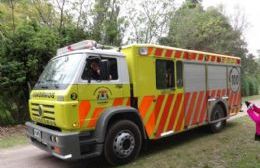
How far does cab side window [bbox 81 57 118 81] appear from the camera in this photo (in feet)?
19.1

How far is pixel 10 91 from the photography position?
11602 millimetres

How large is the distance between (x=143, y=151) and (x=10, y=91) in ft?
23.1

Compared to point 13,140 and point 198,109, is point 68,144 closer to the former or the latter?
point 198,109

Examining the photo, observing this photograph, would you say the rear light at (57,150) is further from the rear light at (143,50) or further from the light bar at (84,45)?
the rear light at (143,50)

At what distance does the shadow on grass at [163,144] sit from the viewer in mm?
6449

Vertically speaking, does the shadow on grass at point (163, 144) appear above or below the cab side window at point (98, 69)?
below

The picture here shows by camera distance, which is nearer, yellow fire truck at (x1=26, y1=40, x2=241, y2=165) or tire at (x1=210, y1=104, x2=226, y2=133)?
yellow fire truck at (x1=26, y1=40, x2=241, y2=165)

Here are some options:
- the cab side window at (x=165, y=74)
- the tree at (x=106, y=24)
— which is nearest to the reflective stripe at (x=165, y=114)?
the cab side window at (x=165, y=74)

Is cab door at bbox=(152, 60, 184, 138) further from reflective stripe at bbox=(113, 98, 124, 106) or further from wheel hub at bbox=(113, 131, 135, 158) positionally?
reflective stripe at bbox=(113, 98, 124, 106)

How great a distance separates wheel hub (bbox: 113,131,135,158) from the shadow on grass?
0.48 metres

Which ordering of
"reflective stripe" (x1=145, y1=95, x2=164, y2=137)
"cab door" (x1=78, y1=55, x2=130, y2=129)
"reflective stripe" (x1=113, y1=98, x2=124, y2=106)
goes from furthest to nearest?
"reflective stripe" (x1=145, y1=95, x2=164, y2=137), "reflective stripe" (x1=113, y1=98, x2=124, y2=106), "cab door" (x1=78, y1=55, x2=130, y2=129)

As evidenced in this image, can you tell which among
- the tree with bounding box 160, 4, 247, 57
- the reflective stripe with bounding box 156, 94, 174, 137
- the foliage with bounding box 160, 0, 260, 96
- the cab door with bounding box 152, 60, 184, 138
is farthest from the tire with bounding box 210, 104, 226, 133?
the tree with bounding box 160, 4, 247, 57

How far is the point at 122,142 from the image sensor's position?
6117 mm

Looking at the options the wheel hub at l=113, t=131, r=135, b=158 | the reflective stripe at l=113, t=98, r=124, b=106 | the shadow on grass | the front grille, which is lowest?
the shadow on grass
